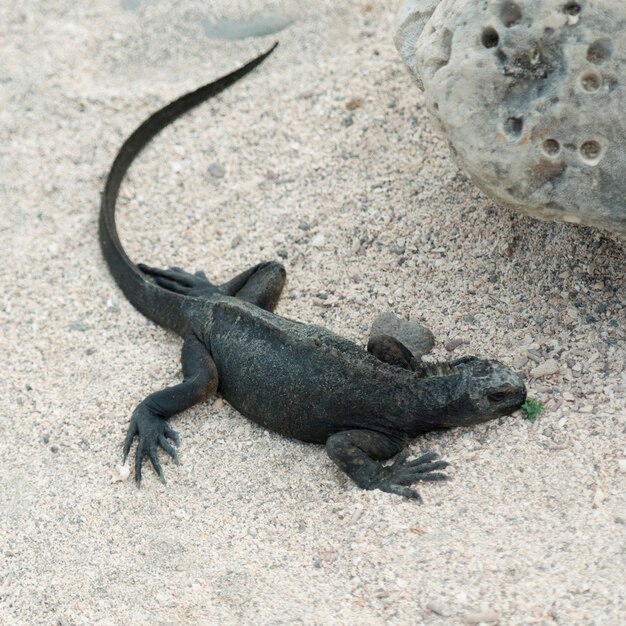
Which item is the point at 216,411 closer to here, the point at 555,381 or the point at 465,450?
the point at 465,450

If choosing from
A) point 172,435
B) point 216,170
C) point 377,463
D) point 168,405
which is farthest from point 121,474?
point 216,170

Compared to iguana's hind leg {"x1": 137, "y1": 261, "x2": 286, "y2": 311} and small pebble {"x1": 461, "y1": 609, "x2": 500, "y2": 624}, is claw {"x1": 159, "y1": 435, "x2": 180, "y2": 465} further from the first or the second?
small pebble {"x1": 461, "y1": 609, "x2": 500, "y2": 624}

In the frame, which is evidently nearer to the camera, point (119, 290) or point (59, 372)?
point (59, 372)

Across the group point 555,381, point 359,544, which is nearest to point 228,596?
point 359,544

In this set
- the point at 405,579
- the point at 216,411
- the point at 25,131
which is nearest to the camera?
the point at 405,579

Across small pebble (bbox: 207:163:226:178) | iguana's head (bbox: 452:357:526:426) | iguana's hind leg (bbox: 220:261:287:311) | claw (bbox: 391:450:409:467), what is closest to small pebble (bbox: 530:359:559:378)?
iguana's head (bbox: 452:357:526:426)

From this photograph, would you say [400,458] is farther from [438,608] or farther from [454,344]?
[438,608]

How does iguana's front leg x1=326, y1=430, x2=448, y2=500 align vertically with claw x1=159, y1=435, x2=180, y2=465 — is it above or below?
above
